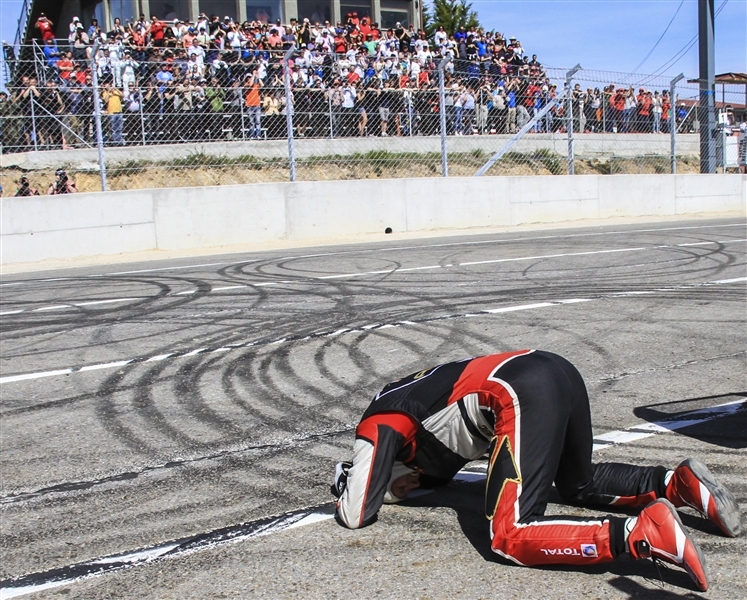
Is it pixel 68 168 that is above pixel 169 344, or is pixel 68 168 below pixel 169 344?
above

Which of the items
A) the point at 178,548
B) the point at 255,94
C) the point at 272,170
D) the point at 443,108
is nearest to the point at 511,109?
the point at 443,108

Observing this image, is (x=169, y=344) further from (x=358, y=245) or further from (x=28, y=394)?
(x=358, y=245)

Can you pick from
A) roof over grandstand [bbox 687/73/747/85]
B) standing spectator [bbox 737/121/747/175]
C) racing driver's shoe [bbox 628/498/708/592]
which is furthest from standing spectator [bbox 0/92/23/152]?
standing spectator [bbox 737/121/747/175]

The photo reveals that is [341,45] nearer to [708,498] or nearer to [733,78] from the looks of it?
[733,78]

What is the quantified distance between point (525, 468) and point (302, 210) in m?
12.8

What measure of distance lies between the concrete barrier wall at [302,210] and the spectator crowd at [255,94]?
41.6 inches

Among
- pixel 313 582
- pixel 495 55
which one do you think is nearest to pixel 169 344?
pixel 313 582

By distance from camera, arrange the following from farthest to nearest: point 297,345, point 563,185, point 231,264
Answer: point 563,185 < point 231,264 < point 297,345

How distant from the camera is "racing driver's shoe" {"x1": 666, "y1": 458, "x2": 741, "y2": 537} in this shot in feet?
10.5

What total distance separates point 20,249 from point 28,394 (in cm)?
828

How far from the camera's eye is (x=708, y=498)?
3.21 meters

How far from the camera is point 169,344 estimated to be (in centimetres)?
718

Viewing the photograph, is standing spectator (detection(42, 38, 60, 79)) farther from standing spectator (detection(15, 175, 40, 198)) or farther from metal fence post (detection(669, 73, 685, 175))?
metal fence post (detection(669, 73, 685, 175))

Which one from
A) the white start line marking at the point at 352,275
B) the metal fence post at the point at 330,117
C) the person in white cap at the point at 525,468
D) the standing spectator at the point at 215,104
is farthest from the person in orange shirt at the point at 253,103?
the person in white cap at the point at 525,468
